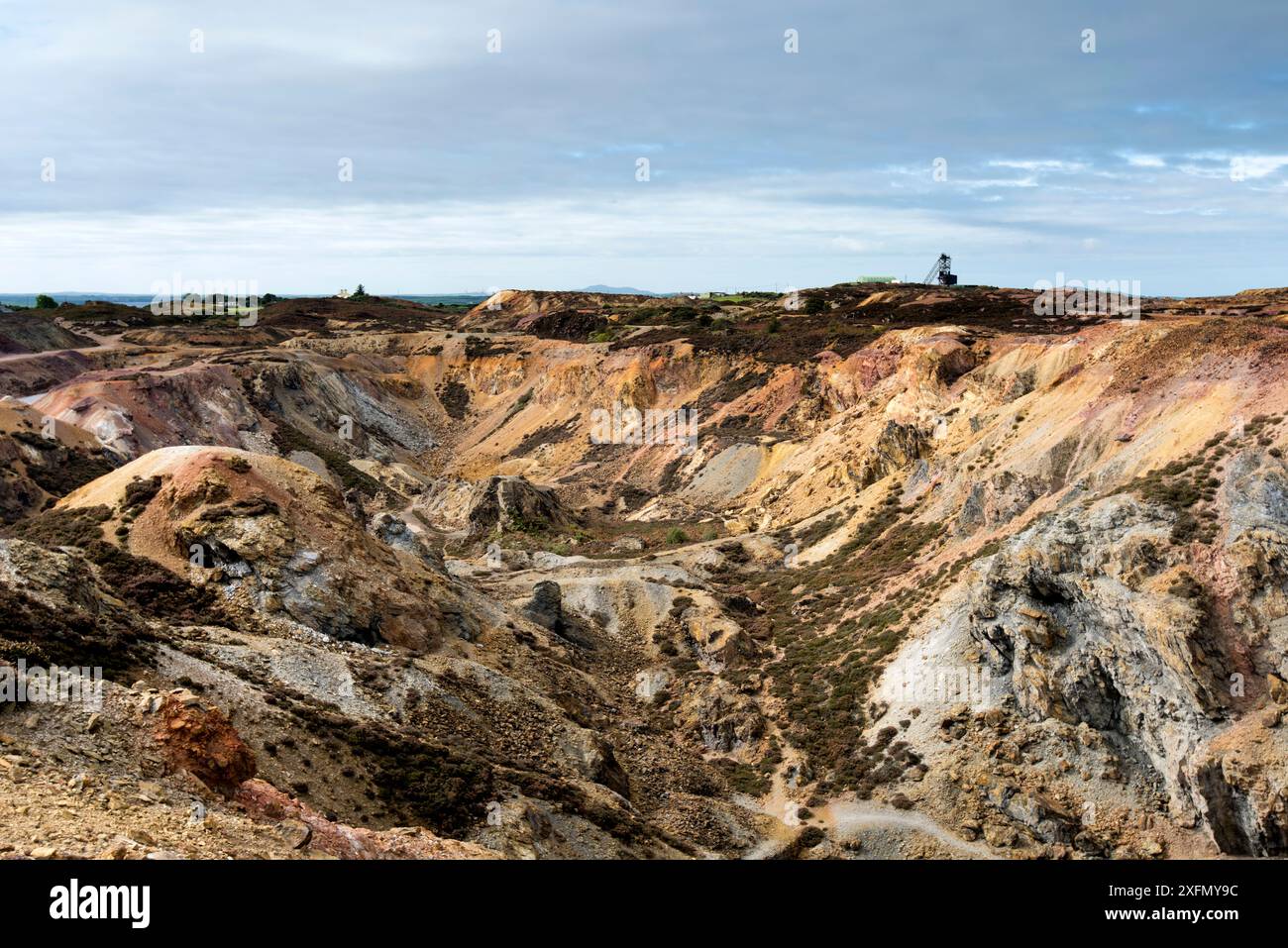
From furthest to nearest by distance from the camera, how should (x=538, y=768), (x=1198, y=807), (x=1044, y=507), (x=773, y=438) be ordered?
1. (x=773, y=438)
2. (x=1044, y=507)
3. (x=538, y=768)
4. (x=1198, y=807)

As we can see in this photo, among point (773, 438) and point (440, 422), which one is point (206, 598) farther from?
point (440, 422)

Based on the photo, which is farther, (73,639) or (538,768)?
(538,768)

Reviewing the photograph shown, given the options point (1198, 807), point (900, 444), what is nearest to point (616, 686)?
point (1198, 807)

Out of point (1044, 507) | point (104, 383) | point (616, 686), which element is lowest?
point (616, 686)

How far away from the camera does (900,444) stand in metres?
61.4

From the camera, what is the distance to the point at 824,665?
41.0 meters

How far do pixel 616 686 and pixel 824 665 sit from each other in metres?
9.40

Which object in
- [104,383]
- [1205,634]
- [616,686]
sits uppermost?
[104,383]

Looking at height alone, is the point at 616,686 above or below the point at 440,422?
below

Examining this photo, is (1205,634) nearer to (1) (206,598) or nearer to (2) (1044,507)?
(2) (1044,507)
